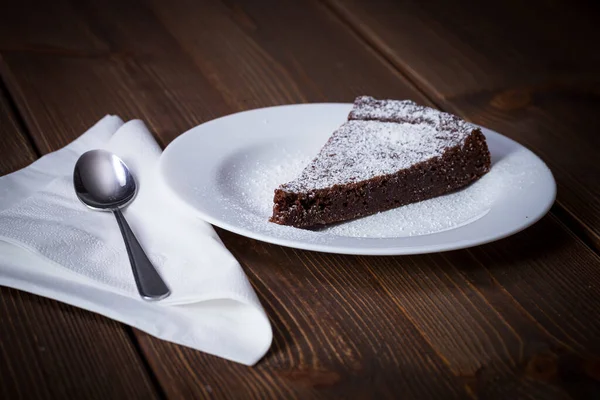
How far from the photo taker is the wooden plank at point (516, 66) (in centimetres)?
Answer: 205

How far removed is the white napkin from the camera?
1336mm

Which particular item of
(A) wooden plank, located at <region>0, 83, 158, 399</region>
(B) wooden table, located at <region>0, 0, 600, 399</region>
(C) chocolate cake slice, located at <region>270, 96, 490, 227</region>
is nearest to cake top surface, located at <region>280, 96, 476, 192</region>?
(C) chocolate cake slice, located at <region>270, 96, 490, 227</region>

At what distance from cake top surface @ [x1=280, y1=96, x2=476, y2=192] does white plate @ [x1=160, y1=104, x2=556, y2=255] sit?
89 mm

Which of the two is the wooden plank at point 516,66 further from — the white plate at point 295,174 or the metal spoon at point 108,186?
the metal spoon at point 108,186

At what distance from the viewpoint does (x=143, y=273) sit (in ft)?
4.66

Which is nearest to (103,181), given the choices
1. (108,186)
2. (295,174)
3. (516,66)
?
(108,186)

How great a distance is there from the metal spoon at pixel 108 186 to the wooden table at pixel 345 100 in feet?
0.70

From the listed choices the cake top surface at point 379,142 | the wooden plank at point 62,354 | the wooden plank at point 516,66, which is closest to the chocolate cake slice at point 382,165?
the cake top surface at point 379,142

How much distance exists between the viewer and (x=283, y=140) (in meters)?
1.94

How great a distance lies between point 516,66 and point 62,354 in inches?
72.3

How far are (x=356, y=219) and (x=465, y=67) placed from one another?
1.00 metres

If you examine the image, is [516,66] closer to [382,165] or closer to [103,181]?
[382,165]

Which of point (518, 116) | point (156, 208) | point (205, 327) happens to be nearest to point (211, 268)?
point (205, 327)

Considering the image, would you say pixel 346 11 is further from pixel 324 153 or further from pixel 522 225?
pixel 522 225
